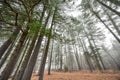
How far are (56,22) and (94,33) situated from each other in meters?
16.7

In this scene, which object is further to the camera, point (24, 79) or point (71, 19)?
point (71, 19)

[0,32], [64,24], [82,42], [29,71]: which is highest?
[82,42]

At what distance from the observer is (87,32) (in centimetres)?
2578

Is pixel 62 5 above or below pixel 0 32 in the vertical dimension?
above

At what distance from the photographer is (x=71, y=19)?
9.91 m

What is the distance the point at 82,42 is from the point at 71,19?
A: 18706mm

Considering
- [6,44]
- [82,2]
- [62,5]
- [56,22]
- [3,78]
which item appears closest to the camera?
[3,78]

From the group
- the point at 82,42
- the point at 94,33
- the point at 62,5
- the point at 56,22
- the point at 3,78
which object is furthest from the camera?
the point at 82,42

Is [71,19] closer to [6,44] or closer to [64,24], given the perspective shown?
[64,24]

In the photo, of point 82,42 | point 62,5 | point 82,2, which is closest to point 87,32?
point 82,42

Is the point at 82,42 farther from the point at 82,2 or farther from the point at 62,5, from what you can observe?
the point at 62,5

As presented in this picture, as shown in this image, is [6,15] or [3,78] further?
[6,15]

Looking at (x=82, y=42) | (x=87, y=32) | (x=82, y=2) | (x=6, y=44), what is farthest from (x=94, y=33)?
(x=6, y=44)

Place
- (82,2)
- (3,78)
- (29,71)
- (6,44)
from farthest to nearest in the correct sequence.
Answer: (82,2)
(6,44)
(29,71)
(3,78)
